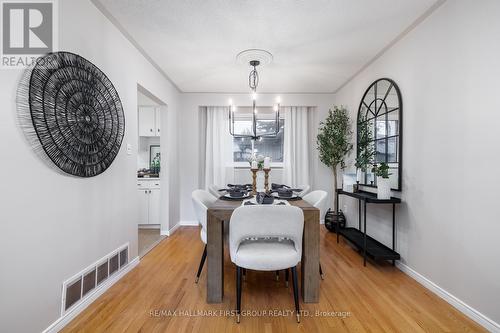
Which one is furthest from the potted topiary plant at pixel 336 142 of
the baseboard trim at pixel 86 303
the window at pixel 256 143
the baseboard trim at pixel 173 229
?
the baseboard trim at pixel 86 303

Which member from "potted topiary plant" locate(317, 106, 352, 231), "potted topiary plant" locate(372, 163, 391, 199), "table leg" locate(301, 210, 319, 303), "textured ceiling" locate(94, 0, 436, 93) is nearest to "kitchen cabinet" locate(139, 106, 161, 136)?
"textured ceiling" locate(94, 0, 436, 93)

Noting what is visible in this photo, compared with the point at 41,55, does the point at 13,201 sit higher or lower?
lower

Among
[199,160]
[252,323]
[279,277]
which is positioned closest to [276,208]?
[252,323]

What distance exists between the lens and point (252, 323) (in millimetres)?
1700

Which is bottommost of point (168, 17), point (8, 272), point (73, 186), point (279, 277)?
point (279, 277)

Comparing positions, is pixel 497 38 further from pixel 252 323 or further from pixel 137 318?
pixel 137 318

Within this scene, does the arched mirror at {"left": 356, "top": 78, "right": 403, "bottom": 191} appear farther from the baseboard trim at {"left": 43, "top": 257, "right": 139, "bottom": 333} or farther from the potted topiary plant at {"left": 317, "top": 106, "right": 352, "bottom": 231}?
the baseboard trim at {"left": 43, "top": 257, "right": 139, "bottom": 333}

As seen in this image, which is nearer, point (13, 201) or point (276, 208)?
point (13, 201)

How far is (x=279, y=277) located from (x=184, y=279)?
39.8 inches

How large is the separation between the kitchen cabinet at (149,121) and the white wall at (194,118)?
495 millimetres

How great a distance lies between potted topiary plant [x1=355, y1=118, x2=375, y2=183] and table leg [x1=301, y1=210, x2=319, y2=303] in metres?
1.65

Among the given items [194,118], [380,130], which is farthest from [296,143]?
[194,118]

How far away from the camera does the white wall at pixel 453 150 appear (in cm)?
164

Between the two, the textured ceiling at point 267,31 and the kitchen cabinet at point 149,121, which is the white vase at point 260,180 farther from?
the kitchen cabinet at point 149,121
